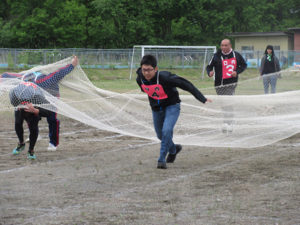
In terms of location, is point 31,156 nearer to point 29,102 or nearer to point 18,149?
point 18,149

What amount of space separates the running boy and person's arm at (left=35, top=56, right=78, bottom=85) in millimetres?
1629

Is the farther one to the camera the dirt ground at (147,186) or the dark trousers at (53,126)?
the dark trousers at (53,126)

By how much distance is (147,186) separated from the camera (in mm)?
6230

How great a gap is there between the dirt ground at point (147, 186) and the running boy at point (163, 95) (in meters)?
0.33

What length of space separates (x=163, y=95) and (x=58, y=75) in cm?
198

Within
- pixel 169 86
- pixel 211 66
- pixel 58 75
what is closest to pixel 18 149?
pixel 58 75

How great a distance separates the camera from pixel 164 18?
5284 centimetres

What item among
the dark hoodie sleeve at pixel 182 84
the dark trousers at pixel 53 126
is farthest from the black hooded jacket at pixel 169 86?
the dark trousers at pixel 53 126

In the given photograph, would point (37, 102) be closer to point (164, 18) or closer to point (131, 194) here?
point (131, 194)

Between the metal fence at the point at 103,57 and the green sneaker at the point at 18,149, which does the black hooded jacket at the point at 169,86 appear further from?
the metal fence at the point at 103,57

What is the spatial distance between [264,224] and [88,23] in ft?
153

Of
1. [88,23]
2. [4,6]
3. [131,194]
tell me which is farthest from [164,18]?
[131,194]

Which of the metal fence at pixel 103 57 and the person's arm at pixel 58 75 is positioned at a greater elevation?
the metal fence at pixel 103 57

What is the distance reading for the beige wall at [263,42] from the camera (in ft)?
158
